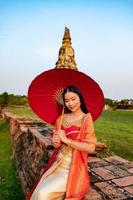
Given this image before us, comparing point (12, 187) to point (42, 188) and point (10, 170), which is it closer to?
point (10, 170)

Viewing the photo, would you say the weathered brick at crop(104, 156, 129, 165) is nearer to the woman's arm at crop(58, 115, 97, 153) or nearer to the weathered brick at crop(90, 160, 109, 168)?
the weathered brick at crop(90, 160, 109, 168)

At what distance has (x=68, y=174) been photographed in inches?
107

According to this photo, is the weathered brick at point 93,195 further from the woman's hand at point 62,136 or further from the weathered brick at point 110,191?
the woman's hand at point 62,136

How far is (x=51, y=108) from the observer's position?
10.8 feet

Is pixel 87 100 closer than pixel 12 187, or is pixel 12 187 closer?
pixel 87 100

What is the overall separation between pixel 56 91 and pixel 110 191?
1.31 meters

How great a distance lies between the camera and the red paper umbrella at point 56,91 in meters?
3.07

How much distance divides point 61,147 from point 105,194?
2.32 ft

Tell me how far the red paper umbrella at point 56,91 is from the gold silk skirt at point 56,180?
1.81 ft

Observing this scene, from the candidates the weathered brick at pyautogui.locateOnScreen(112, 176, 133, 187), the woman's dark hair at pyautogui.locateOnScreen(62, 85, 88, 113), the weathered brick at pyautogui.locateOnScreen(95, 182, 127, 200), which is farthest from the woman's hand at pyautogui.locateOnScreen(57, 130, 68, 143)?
the weathered brick at pyautogui.locateOnScreen(112, 176, 133, 187)

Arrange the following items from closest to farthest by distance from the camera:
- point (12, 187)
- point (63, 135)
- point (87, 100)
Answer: point (63, 135)
point (87, 100)
point (12, 187)

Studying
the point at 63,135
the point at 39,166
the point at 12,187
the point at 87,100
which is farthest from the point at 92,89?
the point at 12,187

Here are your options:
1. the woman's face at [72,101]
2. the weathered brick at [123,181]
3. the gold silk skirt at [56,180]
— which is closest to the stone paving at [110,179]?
the weathered brick at [123,181]

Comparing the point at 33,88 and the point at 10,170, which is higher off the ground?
the point at 33,88
